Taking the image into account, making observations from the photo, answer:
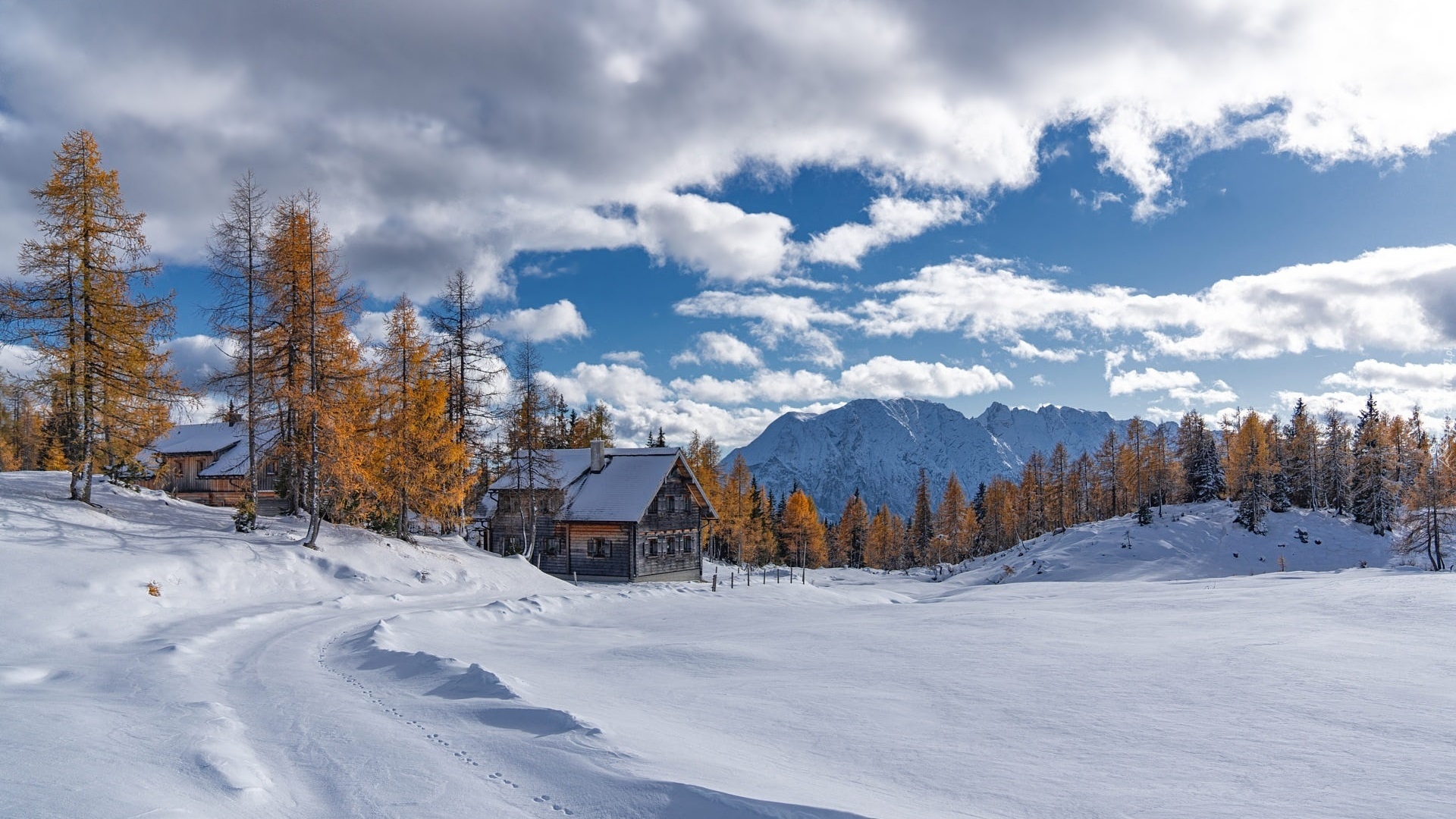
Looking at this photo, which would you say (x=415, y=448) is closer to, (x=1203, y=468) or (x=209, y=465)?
(x=209, y=465)

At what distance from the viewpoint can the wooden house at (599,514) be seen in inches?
1629

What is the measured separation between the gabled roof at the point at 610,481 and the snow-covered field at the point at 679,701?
18.2m

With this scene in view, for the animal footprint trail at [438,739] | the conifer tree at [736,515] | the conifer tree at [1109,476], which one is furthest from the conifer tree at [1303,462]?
the animal footprint trail at [438,739]

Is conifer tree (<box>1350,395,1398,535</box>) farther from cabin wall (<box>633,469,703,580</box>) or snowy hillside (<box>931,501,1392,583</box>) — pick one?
cabin wall (<box>633,469,703,580</box>)

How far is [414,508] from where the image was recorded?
33500mm

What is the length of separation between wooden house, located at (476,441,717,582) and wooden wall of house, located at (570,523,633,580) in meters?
0.04

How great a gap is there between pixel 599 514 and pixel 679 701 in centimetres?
3155

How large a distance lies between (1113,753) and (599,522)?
3590 cm

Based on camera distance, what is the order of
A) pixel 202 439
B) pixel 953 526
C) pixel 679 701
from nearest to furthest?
pixel 679 701 < pixel 202 439 < pixel 953 526

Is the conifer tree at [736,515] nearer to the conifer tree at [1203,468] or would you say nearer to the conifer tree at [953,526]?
the conifer tree at [953,526]

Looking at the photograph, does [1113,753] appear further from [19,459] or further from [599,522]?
[19,459]

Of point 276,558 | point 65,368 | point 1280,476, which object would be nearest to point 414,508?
point 276,558

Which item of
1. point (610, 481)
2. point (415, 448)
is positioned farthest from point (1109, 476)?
point (415, 448)

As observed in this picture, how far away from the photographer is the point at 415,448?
107 ft
